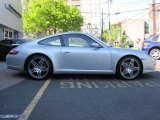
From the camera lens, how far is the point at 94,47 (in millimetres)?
10180

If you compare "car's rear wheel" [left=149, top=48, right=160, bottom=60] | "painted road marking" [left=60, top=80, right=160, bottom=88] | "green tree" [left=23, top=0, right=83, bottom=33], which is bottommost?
"painted road marking" [left=60, top=80, right=160, bottom=88]

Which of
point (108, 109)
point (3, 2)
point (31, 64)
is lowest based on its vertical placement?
Result: point (108, 109)

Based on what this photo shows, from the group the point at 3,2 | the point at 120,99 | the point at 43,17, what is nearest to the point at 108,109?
the point at 120,99

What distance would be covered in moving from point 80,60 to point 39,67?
114cm

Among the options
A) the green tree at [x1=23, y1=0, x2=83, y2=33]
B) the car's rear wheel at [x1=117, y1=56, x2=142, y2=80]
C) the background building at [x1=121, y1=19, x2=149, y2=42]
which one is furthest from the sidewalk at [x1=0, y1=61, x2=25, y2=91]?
the background building at [x1=121, y1=19, x2=149, y2=42]

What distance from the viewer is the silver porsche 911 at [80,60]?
10062mm

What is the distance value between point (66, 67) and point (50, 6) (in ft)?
150

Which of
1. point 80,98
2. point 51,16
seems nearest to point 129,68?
point 80,98

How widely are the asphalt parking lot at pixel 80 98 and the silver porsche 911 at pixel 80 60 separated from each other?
253mm

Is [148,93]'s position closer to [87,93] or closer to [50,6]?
[87,93]

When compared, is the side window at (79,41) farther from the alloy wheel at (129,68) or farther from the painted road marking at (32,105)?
the painted road marking at (32,105)

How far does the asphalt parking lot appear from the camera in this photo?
19.1 feet

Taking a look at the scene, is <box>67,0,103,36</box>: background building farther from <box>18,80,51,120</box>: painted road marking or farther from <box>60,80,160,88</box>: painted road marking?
<box>18,80,51,120</box>: painted road marking

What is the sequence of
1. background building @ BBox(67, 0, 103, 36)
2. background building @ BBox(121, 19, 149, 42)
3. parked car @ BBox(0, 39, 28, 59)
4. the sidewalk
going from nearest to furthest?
the sidewalk
parked car @ BBox(0, 39, 28, 59)
background building @ BBox(121, 19, 149, 42)
background building @ BBox(67, 0, 103, 36)
